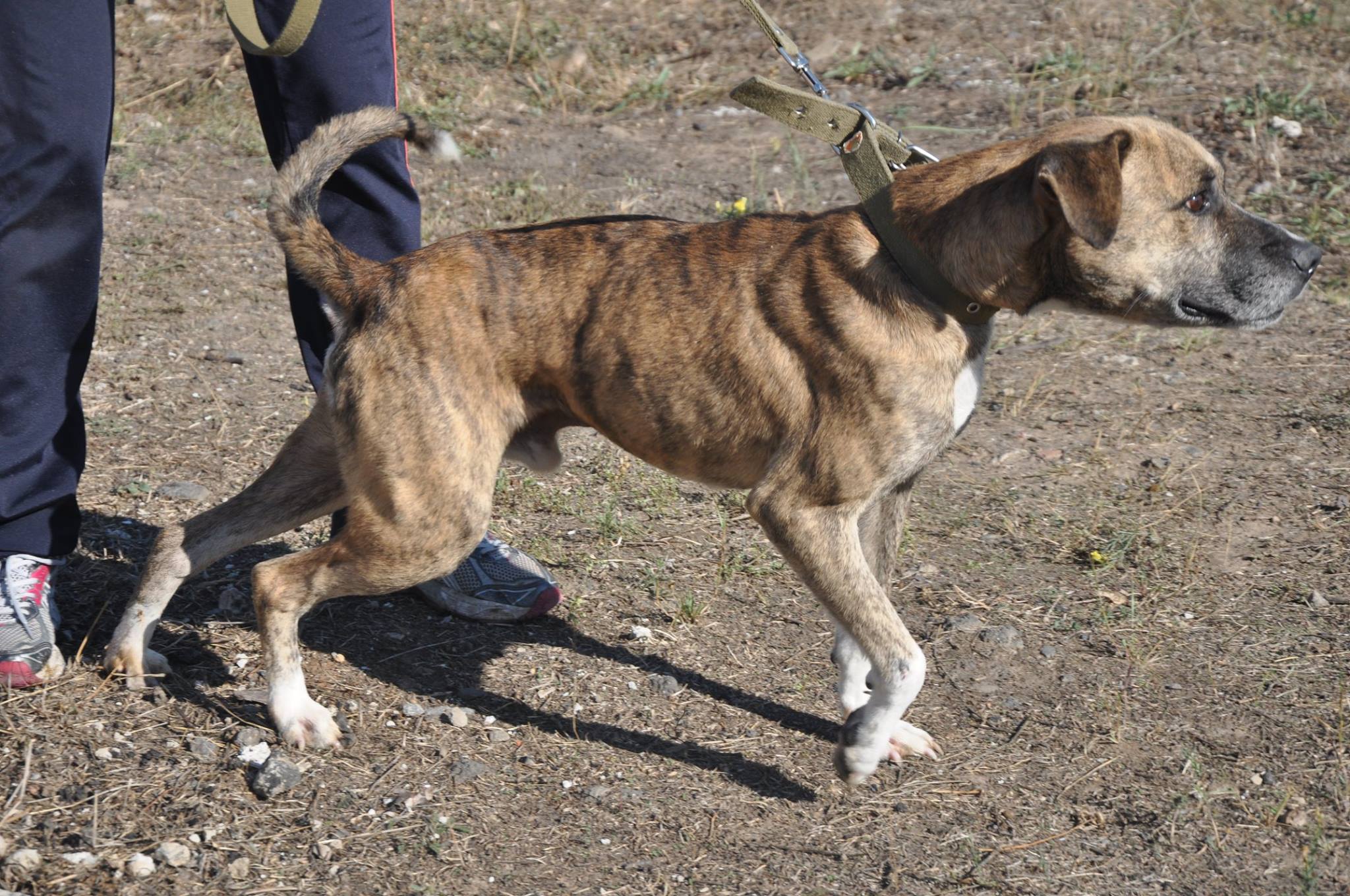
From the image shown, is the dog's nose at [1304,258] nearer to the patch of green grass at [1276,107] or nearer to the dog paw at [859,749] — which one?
the dog paw at [859,749]

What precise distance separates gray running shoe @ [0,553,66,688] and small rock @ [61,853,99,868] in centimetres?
75

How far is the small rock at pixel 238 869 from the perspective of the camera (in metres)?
2.95

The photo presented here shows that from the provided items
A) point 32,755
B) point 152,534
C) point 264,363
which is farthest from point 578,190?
point 32,755

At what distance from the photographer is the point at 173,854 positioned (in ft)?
9.75

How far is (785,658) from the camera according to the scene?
158 inches

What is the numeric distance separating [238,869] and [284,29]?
207cm

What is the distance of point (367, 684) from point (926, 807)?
1580 mm

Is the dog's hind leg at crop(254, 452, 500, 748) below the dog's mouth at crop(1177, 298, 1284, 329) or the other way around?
below

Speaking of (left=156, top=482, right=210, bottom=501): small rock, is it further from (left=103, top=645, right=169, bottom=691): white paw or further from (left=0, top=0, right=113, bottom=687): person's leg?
(left=103, top=645, right=169, bottom=691): white paw

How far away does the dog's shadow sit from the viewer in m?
3.60

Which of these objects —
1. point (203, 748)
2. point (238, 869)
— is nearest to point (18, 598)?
point (203, 748)

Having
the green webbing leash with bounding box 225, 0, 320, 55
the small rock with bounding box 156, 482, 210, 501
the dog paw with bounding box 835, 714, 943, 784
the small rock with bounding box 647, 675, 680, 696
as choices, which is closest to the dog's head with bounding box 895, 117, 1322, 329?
the dog paw with bounding box 835, 714, 943, 784

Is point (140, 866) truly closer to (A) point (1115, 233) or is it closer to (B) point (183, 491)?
(B) point (183, 491)

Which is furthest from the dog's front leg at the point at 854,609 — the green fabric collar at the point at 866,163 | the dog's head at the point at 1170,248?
the dog's head at the point at 1170,248
